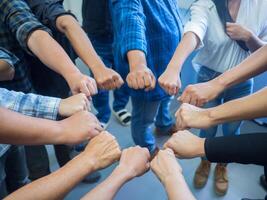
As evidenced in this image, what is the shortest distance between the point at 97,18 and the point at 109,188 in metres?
0.91

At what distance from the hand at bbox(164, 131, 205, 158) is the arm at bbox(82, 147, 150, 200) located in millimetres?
86

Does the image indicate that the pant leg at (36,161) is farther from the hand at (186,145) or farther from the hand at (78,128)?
the hand at (186,145)

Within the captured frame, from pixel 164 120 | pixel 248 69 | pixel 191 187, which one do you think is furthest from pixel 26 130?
pixel 164 120

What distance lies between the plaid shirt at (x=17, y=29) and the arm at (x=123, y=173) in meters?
0.45

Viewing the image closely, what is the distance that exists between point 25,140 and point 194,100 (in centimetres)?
54

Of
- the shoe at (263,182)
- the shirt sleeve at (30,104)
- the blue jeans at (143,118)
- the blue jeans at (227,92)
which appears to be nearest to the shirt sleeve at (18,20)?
the shirt sleeve at (30,104)

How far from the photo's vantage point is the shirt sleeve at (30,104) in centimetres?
80

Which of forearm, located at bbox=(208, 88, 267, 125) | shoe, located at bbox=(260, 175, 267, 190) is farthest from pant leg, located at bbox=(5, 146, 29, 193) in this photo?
shoe, located at bbox=(260, 175, 267, 190)

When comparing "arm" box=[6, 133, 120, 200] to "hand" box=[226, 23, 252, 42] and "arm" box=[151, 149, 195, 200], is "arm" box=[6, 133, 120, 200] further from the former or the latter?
"hand" box=[226, 23, 252, 42]

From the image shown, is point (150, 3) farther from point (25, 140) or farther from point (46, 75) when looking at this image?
point (25, 140)

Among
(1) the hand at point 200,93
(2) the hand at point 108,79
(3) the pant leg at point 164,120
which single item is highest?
(2) the hand at point 108,79

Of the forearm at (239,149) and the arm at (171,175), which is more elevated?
the forearm at (239,149)

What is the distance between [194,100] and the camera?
36.9 inches

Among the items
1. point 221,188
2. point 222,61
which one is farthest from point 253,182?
point 222,61
